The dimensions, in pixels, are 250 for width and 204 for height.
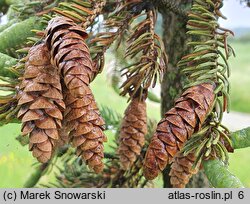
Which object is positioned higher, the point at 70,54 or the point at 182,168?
the point at 70,54

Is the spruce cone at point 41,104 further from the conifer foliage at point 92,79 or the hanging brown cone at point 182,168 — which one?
the hanging brown cone at point 182,168

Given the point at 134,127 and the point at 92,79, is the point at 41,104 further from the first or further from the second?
the point at 134,127

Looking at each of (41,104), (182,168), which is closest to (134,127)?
(182,168)

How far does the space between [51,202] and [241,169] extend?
53.7 inches

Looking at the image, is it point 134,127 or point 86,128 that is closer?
point 86,128

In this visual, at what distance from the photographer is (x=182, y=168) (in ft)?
1.54

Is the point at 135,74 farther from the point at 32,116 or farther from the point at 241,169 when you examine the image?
the point at 241,169

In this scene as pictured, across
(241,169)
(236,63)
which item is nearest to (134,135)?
(241,169)

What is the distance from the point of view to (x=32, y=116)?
1.18 ft

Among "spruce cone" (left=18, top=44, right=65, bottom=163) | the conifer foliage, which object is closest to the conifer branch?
the conifer foliage

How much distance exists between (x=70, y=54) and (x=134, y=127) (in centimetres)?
23

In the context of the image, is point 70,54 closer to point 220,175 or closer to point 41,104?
point 41,104

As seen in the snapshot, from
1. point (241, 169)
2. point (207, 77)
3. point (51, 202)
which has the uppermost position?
point (207, 77)

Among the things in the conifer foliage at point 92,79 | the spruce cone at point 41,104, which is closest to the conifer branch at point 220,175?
the conifer foliage at point 92,79
